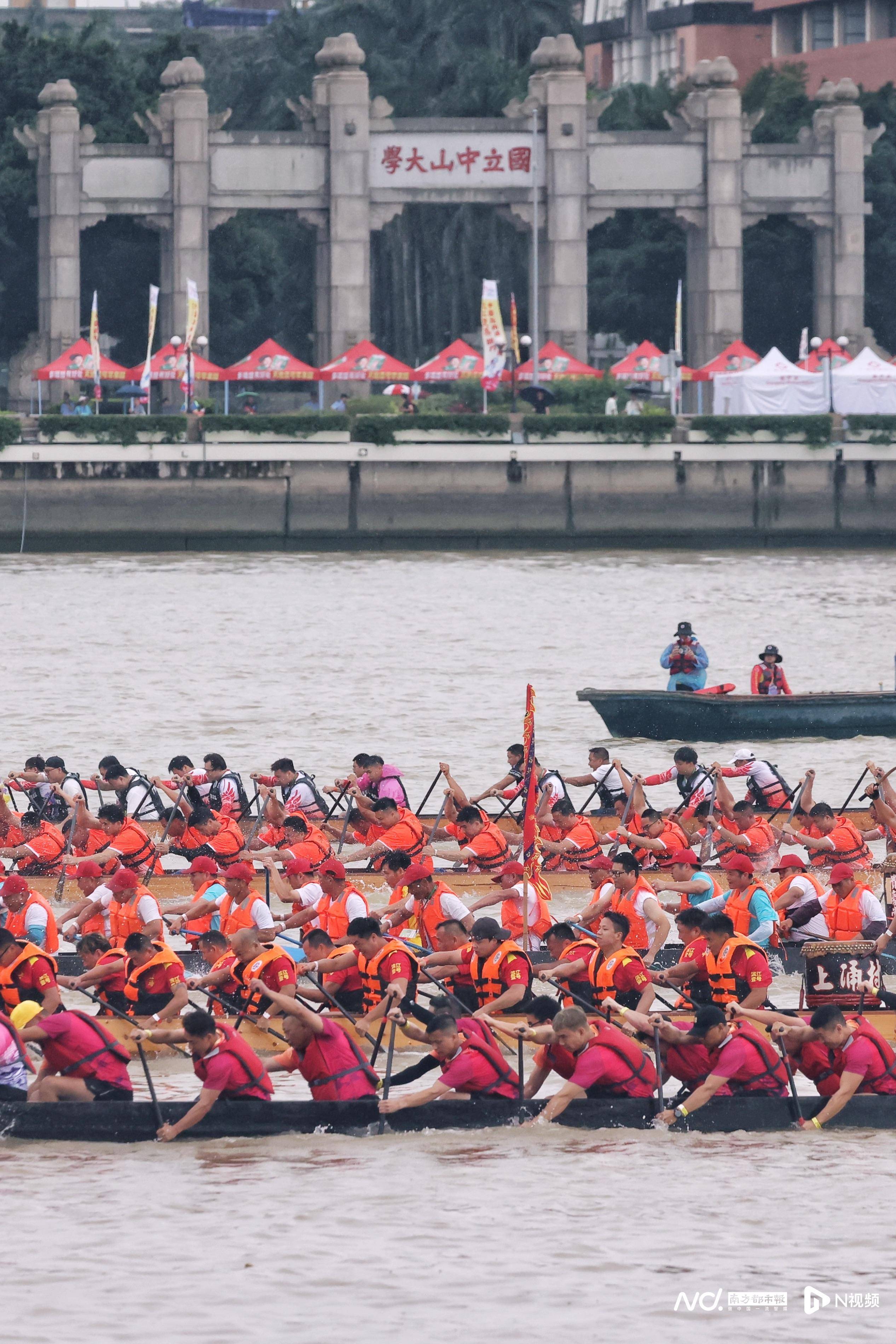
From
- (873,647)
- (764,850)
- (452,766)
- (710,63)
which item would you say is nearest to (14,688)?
(452,766)

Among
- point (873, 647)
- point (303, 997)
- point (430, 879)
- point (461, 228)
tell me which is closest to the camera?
point (303, 997)

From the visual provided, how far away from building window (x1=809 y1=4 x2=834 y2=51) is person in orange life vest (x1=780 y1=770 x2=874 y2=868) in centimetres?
9091

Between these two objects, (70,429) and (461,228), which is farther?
(461,228)

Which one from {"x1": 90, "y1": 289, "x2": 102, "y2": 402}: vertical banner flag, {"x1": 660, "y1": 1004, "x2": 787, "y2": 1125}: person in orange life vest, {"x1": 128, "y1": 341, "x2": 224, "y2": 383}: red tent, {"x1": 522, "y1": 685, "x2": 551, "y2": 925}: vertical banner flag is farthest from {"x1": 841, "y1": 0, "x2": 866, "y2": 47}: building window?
{"x1": 660, "y1": 1004, "x2": 787, "y2": 1125}: person in orange life vest

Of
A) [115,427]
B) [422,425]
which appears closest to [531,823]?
[115,427]

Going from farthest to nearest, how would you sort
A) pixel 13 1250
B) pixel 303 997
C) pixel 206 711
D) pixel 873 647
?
pixel 873 647
pixel 206 711
pixel 303 997
pixel 13 1250

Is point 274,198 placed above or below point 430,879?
above

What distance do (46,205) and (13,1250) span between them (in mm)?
60125

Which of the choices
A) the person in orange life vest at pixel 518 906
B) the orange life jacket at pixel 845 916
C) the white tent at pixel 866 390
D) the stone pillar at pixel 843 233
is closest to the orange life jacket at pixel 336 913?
the person in orange life vest at pixel 518 906

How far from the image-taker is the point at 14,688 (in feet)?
129

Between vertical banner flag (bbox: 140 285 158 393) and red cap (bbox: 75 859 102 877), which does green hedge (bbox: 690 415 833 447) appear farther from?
red cap (bbox: 75 859 102 877)

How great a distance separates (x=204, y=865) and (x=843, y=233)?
58.4 metres

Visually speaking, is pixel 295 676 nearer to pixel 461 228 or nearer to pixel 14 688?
pixel 14 688

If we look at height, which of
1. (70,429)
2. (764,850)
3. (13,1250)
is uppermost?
(70,429)
